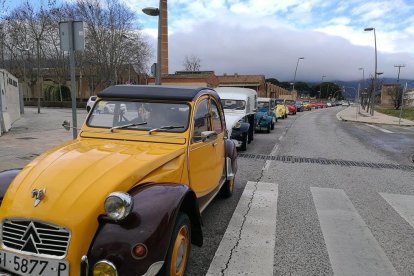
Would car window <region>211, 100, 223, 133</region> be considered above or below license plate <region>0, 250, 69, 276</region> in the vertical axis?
above

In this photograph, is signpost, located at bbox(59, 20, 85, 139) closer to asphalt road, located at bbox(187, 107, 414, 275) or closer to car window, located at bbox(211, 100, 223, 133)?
car window, located at bbox(211, 100, 223, 133)

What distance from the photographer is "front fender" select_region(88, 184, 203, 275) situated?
2.85 metres

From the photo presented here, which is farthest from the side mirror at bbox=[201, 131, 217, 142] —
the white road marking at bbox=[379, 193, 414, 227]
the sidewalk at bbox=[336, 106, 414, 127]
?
the sidewalk at bbox=[336, 106, 414, 127]

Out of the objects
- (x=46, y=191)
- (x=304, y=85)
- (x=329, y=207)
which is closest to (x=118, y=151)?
(x=46, y=191)

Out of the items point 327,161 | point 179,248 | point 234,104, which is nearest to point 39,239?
point 179,248

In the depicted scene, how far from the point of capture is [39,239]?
2.88 m

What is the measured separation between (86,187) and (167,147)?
4.10 feet

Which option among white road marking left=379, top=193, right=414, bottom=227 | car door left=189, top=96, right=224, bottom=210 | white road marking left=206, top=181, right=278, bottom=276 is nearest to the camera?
white road marking left=206, top=181, right=278, bottom=276

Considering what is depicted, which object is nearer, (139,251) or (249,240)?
(139,251)

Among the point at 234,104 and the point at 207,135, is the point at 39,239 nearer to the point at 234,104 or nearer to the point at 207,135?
the point at 207,135

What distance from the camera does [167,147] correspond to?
4.22 meters

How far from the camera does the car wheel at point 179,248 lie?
321 cm

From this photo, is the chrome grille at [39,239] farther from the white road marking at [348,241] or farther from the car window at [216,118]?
the car window at [216,118]

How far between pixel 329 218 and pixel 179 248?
3.14 metres
